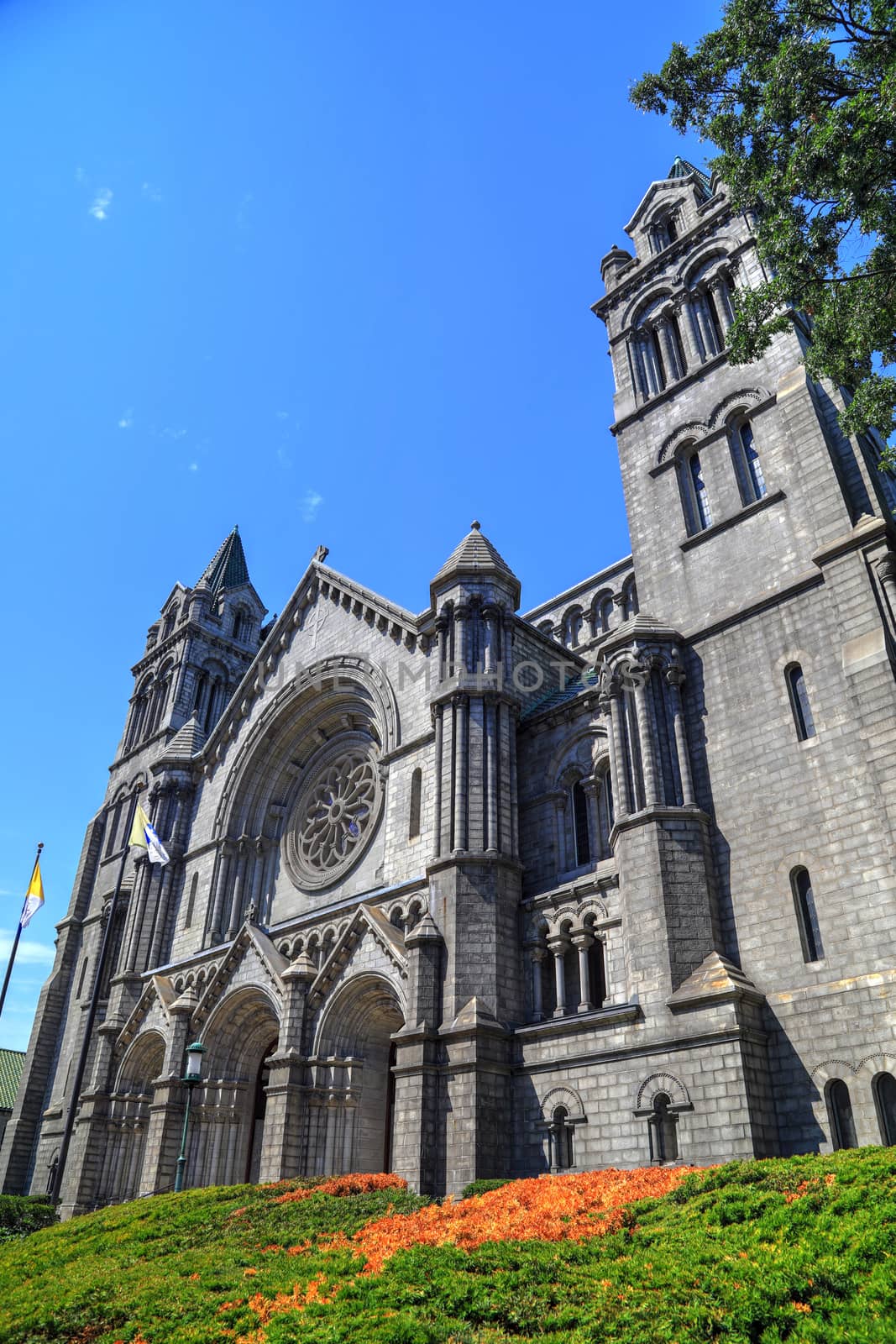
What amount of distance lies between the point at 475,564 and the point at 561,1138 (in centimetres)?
1539

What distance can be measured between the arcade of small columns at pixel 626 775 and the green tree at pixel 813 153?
7.18m

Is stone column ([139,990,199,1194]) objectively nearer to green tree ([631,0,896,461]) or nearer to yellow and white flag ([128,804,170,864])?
yellow and white flag ([128,804,170,864])

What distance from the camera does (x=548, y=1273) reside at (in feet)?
35.1

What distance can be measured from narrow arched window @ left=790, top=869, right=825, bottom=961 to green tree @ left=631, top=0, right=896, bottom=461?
326 inches

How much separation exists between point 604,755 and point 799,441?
8915 mm

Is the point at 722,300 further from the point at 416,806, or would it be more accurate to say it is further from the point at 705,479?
the point at 416,806

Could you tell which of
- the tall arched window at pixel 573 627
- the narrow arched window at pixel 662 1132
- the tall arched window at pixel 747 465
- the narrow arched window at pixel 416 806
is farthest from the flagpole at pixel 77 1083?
the tall arched window at pixel 747 465

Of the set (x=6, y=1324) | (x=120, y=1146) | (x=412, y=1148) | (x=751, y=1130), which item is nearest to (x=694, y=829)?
(x=751, y=1130)

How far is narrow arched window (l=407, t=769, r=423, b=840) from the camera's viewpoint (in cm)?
2706

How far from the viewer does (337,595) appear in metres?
35.5

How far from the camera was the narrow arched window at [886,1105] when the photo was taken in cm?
1573

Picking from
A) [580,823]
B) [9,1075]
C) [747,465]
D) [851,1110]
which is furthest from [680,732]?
[9,1075]

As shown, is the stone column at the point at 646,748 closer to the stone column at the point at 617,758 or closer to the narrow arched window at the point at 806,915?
the stone column at the point at 617,758

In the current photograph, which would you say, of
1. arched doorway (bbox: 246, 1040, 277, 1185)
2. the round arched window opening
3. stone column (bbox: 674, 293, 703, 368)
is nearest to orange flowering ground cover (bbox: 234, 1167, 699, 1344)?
arched doorway (bbox: 246, 1040, 277, 1185)
